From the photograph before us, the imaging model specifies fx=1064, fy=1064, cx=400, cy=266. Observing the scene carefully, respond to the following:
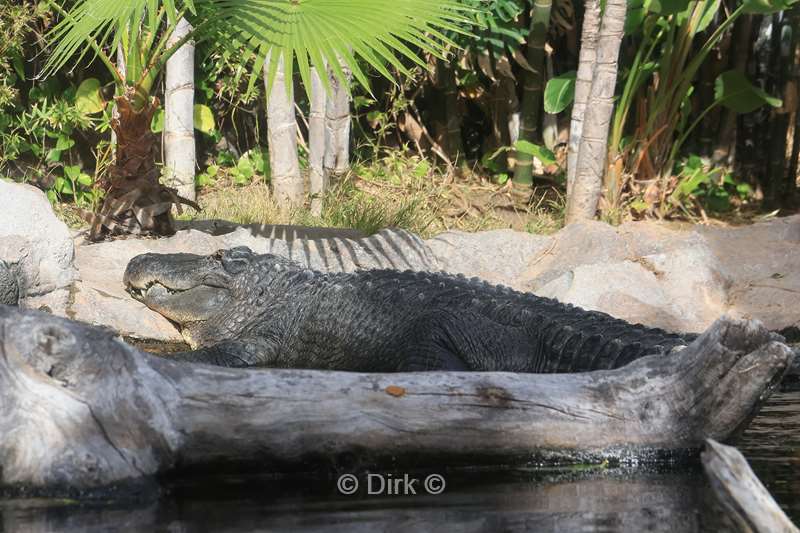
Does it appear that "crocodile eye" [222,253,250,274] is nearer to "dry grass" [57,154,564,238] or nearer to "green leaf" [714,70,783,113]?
"dry grass" [57,154,564,238]

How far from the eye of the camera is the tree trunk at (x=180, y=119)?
8.54m

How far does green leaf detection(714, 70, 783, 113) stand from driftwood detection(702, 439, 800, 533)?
7506mm

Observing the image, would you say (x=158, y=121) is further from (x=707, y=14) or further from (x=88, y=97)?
(x=707, y=14)

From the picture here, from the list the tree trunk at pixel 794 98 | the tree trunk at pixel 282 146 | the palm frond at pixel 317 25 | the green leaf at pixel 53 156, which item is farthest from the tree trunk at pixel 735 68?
the green leaf at pixel 53 156

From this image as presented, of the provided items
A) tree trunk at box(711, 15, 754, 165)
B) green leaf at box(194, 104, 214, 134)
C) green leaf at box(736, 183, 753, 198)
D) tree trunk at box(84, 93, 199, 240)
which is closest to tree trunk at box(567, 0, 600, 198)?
tree trunk at box(711, 15, 754, 165)

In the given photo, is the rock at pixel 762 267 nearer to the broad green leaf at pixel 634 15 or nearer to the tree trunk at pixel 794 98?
the broad green leaf at pixel 634 15

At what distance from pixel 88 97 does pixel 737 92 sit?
5.71 metres

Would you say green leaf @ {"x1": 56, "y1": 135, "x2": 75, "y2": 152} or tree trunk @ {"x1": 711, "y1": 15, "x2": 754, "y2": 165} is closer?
green leaf @ {"x1": 56, "y1": 135, "x2": 75, "y2": 152}

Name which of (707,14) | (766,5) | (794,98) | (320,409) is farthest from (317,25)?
(794,98)

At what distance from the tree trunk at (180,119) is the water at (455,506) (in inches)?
225

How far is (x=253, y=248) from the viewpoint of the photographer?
7.01m

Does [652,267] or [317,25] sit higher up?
[317,25]

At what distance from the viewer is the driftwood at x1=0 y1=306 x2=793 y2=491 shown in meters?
2.92

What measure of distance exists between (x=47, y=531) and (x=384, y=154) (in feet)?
27.0
